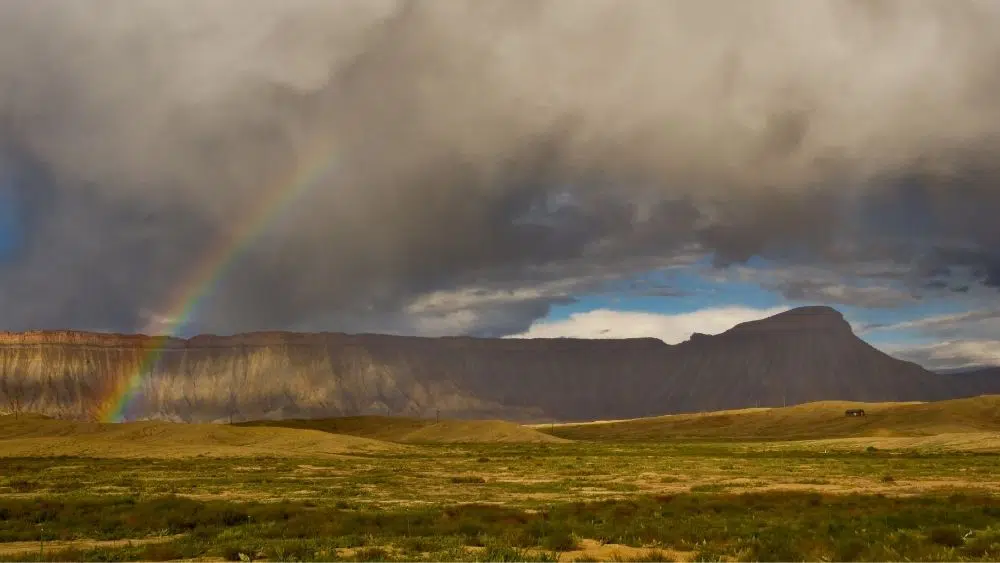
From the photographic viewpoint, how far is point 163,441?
123 m

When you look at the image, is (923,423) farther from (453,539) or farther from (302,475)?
(453,539)

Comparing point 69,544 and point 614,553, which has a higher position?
point 69,544

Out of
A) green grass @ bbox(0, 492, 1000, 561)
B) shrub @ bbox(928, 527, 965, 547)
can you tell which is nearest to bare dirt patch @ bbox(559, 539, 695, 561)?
green grass @ bbox(0, 492, 1000, 561)

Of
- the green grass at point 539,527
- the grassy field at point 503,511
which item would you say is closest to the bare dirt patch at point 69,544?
the grassy field at point 503,511

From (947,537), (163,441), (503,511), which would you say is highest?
(163,441)

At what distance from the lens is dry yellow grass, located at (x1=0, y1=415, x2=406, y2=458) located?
335ft

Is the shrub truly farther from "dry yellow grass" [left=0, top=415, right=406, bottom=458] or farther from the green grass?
"dry yellow grass" [left=0, top=415, right=406, bottom=458]

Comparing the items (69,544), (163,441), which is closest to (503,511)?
(69,544)

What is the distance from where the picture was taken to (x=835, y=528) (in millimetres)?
27719

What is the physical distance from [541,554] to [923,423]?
175 metres

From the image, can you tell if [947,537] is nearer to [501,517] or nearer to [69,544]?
[501,517]

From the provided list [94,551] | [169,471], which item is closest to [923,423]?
[169,471]

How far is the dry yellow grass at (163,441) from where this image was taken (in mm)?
102250

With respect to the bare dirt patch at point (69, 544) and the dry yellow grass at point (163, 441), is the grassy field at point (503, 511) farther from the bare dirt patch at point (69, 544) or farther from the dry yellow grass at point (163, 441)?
the dry yellow grass at point (163, 441)
